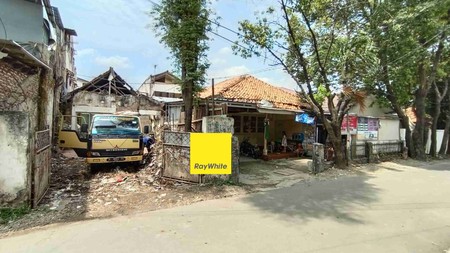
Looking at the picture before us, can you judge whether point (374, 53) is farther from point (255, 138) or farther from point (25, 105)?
point (25, 105)

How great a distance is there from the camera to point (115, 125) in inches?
421

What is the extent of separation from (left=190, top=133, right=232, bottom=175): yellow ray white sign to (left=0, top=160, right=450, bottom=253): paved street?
137 centimetres

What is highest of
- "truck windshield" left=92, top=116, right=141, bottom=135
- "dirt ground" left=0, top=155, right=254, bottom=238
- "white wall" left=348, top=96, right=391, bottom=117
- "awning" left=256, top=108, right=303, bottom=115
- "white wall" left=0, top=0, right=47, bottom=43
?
"white wall" left=0, top=0, right=47, bottom=43

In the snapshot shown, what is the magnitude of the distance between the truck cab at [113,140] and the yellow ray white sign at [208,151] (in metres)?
3.03

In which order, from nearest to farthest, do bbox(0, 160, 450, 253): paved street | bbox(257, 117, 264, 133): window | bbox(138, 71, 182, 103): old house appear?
bbox(0, 160, 450, 253): paved street < bbox(257, 117, 264, 133): window < bbox(138, 71, 182, 103): old house

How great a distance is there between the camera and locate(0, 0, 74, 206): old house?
5711 millimetres

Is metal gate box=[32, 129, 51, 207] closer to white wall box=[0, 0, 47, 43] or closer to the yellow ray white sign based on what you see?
the yellow ray white sign

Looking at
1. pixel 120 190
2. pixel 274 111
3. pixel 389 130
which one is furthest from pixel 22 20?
pixel 389 130

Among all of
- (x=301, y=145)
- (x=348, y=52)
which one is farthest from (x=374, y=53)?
(x=301, y=145)

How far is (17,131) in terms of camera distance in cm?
572

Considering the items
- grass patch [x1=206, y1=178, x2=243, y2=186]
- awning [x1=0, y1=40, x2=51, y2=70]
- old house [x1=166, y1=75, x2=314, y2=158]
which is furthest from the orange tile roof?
awning [x1=0, y1=40, x2=51, y2=70]

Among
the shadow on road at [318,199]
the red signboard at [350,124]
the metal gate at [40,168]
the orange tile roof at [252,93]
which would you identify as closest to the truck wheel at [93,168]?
the metal gate at [40,168]

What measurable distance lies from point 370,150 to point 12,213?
1463 cm

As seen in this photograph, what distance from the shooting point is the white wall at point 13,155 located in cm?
567
